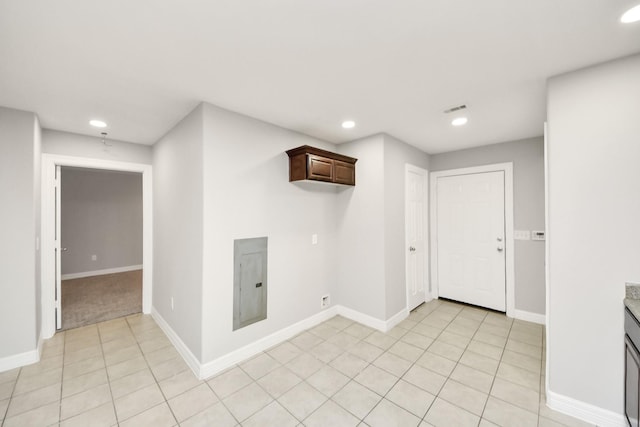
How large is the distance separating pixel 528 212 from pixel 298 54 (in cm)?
360

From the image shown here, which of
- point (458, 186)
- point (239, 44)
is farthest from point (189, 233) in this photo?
point (458, 186)

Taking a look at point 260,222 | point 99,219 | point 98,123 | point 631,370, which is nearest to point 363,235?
point 260,222

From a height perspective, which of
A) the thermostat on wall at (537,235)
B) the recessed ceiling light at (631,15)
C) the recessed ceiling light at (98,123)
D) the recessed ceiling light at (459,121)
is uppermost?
the recessed ceiling light at (98,123)

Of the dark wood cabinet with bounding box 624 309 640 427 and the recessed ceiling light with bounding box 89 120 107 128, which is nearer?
the dark wood cabinet with bounding box 624 309 640 427

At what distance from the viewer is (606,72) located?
1.75 m

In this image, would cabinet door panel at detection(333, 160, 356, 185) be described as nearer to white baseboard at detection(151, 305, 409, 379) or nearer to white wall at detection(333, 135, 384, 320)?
white wall at detection(333, 135, 384, 320)

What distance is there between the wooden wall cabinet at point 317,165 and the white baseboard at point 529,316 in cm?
294

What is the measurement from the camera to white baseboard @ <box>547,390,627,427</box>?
1.72 metres

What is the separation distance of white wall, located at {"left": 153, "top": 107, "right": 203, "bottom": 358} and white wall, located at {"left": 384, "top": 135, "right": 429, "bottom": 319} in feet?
6.99

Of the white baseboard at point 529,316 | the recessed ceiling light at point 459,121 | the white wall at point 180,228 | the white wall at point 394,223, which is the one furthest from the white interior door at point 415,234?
the white wall at point 180,228

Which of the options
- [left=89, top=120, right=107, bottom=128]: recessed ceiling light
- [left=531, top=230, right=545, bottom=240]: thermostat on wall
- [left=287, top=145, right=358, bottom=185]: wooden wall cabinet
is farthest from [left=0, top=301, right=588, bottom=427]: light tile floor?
[left=89, top=120, right=107, bottom=128]: recessed ceiling light

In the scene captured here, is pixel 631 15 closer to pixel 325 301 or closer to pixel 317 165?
pixel 317 165

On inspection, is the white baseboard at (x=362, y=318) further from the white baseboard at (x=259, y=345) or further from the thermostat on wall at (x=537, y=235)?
the thermostat on wall at (x=537, y=235)

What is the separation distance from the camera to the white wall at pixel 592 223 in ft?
5.51
